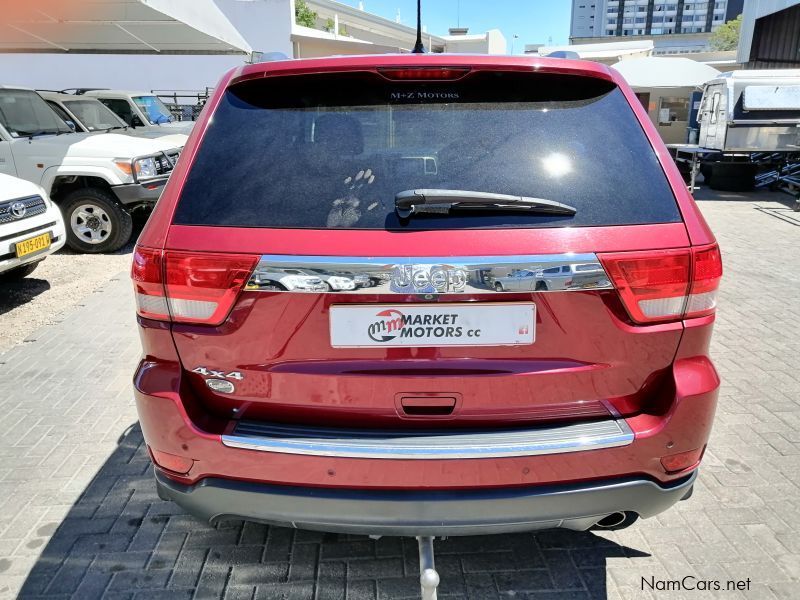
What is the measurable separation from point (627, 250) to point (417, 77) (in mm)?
867

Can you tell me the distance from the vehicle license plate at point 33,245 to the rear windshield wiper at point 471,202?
5.22 m

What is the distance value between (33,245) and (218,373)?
502 centimetres

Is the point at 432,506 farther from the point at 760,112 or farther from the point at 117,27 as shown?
the point at 117,27

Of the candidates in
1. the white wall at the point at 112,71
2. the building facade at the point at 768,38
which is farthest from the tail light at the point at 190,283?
the building facade at the point at 768,38

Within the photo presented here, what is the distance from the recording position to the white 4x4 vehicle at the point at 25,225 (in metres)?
5.71

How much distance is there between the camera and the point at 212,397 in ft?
6.54

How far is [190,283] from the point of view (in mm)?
1896

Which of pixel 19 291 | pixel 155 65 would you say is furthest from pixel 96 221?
pixel 155 65

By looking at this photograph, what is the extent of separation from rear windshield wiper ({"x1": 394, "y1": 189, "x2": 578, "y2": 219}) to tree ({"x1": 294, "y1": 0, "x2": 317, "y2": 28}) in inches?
1592

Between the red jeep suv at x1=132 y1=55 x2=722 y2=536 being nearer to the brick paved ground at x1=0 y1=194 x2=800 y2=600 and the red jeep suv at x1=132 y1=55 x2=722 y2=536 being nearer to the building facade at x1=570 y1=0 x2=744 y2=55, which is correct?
the brick paved ground at x1=0 y1=194 x2=800 y2=600

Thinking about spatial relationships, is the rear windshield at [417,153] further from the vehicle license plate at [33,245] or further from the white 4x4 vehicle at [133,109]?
the white 4x4 vehicle at [133,109]

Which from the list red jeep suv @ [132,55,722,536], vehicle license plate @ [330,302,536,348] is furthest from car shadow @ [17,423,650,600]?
vehicle license plate @ [330,302,536,348]

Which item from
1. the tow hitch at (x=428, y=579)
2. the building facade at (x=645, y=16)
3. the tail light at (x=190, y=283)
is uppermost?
the building facade at (x=645, y=16)

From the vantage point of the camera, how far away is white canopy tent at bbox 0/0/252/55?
11734 millimetres
